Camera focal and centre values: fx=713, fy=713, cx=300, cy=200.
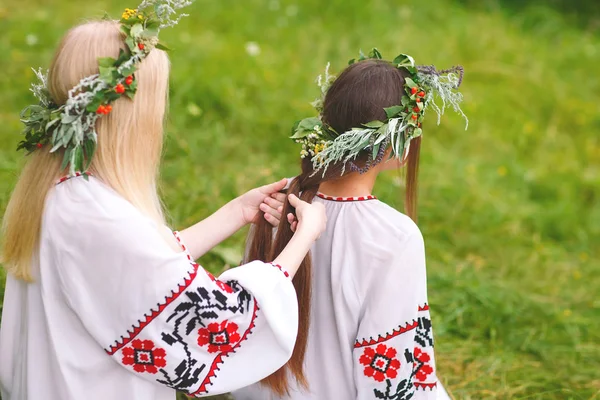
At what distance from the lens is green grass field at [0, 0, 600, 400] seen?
3537 millimetres

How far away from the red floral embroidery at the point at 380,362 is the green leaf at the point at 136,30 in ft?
3.78

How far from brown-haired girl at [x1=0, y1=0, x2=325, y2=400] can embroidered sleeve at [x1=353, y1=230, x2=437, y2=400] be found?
265mm

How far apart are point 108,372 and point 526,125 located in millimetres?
4723

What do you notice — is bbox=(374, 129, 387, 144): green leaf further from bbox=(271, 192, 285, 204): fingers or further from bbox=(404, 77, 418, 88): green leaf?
bbox=(271, 192, 285, 204): fingers

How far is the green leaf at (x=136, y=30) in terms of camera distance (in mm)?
1955

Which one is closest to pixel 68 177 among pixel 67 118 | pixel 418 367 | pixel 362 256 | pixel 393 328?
pixel 67 118

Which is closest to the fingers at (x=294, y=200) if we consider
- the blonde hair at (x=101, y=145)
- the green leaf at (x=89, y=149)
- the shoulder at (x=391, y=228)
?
the shoulder at (x=391, y=228)

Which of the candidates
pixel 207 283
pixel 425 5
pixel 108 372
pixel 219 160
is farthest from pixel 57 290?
pixel 425 5

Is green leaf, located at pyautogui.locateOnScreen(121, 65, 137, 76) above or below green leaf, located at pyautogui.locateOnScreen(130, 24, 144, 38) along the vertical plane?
below

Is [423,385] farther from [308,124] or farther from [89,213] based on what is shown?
[89,213]

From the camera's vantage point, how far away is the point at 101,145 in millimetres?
1965

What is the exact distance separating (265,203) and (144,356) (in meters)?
0.69

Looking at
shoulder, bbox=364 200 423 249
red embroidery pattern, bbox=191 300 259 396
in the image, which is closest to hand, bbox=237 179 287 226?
shoulder, bbox=364 200 423 249

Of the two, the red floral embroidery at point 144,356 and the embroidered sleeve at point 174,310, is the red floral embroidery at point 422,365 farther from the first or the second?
the red floral embroidery at point 144,356
